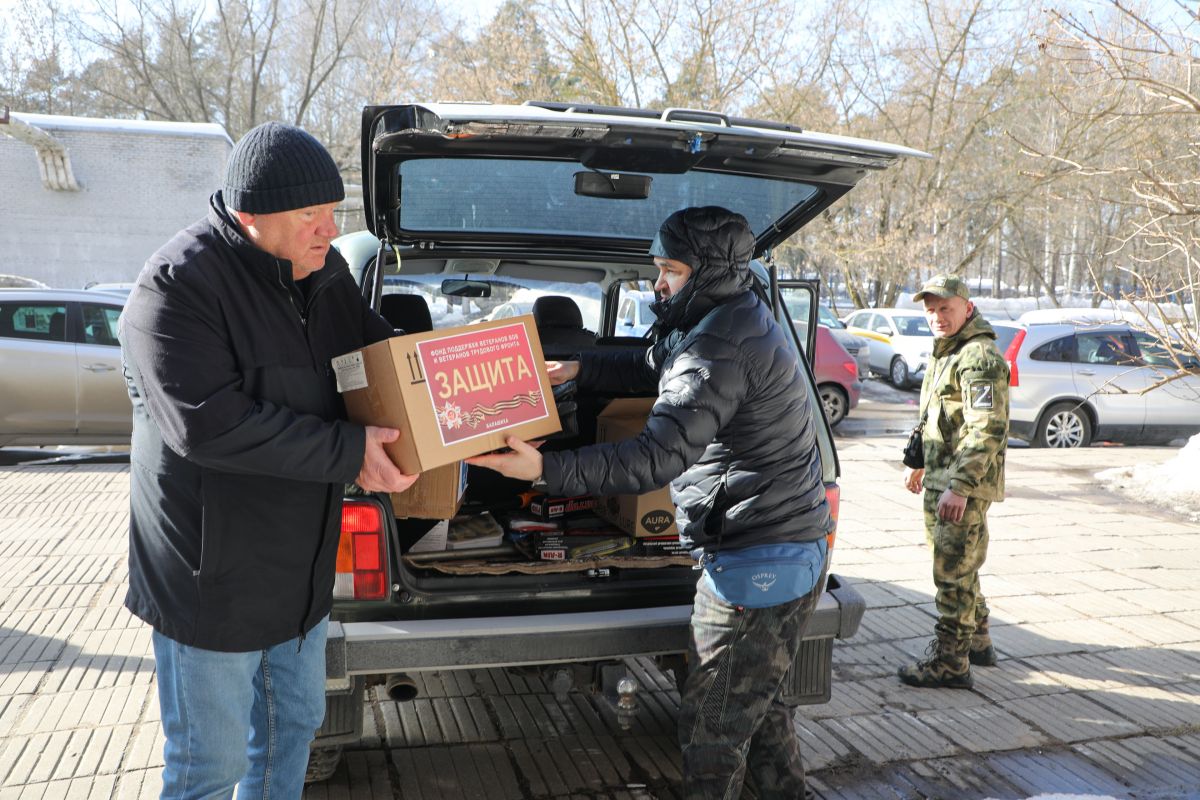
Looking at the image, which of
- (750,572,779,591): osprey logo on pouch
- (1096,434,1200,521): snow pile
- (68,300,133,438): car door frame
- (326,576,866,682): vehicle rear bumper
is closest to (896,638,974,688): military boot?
(326,576,866,682): vehicle rear bumper

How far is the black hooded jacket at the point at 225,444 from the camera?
1.98 metres

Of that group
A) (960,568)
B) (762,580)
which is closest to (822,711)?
(960,568)

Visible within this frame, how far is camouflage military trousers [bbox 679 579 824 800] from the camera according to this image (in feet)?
9.00

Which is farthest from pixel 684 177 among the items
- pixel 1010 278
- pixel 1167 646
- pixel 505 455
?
pixel 1010 278

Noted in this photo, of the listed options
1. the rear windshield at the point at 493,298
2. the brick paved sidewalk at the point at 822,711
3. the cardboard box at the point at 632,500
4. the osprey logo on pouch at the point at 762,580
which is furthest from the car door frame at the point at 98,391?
the osprey logo on pouch at the point at 762,580

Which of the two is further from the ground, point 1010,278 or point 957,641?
point 1010,278

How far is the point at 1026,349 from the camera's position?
11.5 meters

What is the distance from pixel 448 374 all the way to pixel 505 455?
28 cm

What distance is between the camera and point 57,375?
28.3ft

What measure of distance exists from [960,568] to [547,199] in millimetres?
2467

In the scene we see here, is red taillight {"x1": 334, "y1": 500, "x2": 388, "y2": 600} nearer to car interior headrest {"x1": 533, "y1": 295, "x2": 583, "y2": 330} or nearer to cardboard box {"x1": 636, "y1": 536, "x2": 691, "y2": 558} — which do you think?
cardboard box {"x1": 636, "y1": 536, "x2": 691, "y2": 558}

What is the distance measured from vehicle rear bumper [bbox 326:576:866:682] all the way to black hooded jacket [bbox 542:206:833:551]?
0.38m

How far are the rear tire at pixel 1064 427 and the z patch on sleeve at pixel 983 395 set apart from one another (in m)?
8.37

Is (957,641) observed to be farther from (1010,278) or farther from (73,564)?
(1010,278)
